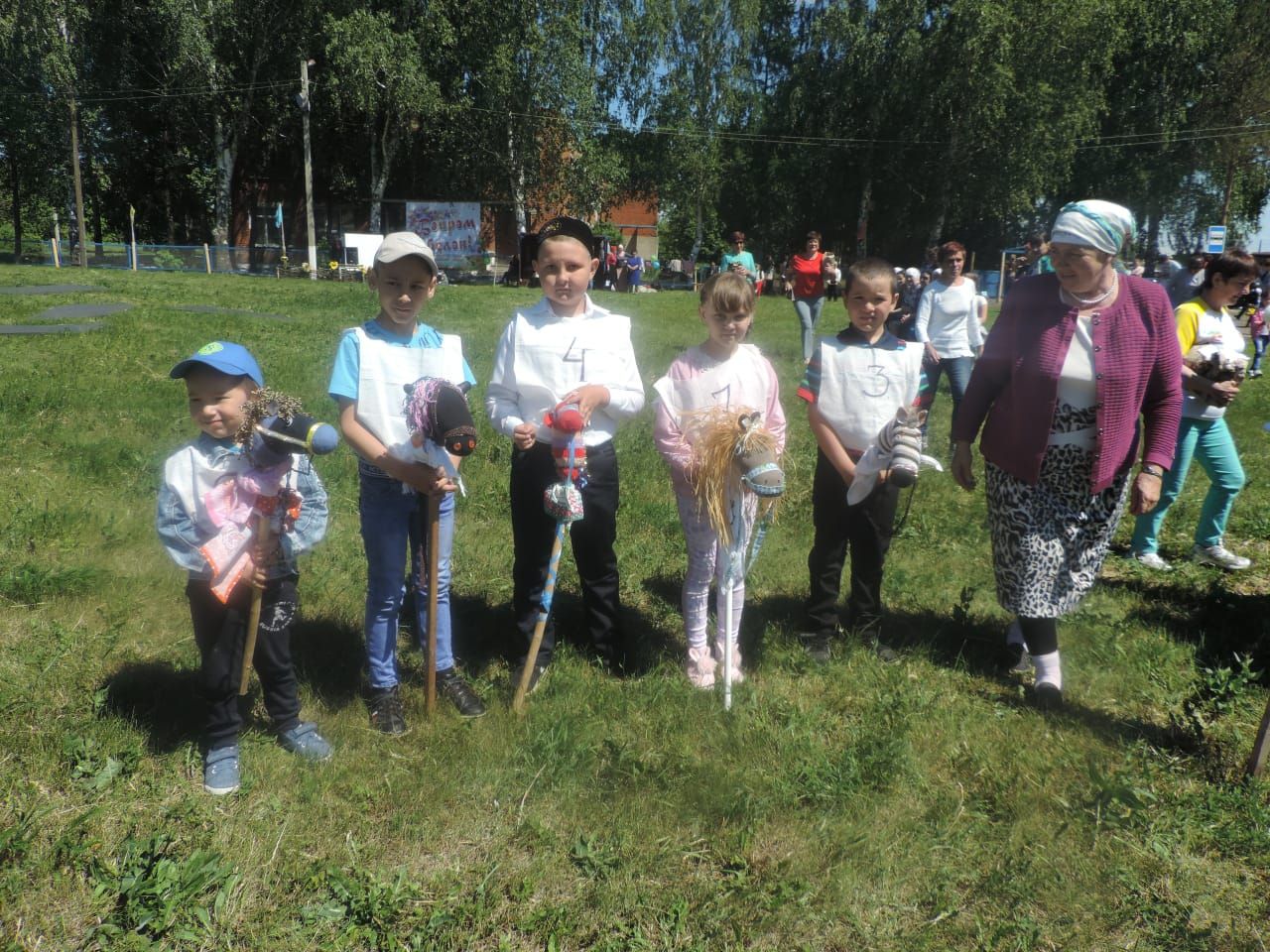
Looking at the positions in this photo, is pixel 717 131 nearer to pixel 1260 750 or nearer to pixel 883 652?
pixel 883 652

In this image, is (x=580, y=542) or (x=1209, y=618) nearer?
(x=580, y=542)

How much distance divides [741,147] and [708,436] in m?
45.0

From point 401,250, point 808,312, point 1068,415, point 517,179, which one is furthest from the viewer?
point 517,179

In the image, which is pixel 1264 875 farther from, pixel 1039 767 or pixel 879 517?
pixel 879 517

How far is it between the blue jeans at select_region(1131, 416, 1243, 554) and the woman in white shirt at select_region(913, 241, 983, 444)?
2.87 meters

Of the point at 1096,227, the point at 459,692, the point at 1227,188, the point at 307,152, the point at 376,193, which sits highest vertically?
the point at 1227,188

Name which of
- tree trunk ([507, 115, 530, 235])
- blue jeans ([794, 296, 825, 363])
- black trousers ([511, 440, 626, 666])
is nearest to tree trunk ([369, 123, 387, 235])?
tree trunk ([507, 115, 530, 235])

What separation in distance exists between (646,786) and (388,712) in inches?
44.2

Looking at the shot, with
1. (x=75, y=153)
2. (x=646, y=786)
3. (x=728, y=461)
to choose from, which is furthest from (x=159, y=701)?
(x=75, y=153)

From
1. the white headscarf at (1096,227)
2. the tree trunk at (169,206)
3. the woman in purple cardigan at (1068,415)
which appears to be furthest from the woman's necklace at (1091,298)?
the tree trunk at (169,206)

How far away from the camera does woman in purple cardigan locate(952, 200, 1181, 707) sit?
3.57m

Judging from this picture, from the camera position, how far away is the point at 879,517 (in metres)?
4.25

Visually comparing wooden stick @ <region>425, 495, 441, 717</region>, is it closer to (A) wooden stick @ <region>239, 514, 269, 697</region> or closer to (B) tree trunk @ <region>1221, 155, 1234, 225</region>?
(A) wooden stick @ <region>239, 514, 269, 697</region>

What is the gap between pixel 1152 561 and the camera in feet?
19.1
